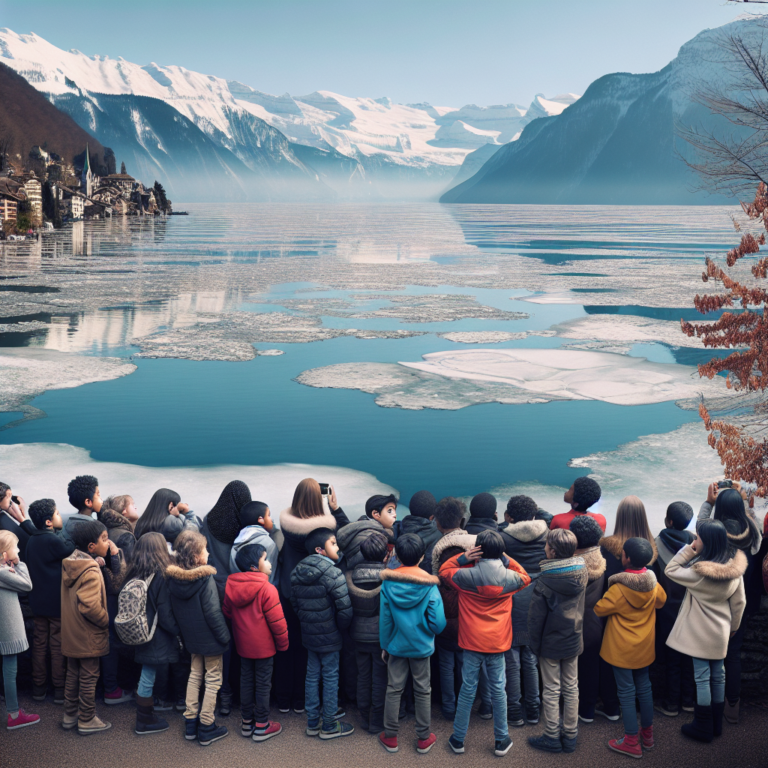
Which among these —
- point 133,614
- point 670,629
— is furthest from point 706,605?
point 133,614

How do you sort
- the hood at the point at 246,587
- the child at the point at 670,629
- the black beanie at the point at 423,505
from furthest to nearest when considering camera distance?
the black beanie at the point at 423,505
the child at the point at 670,629
the hood at the point at 246,587

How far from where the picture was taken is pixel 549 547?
5.34 meters

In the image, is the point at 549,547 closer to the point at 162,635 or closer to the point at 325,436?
the point at 162,635

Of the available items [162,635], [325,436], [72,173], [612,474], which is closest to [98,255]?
[325,436]

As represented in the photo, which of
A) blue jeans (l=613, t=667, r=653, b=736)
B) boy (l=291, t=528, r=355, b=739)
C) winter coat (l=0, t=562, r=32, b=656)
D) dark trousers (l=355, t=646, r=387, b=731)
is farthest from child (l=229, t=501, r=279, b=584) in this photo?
blue jeans (l=613, t=667, r=653, b=736)

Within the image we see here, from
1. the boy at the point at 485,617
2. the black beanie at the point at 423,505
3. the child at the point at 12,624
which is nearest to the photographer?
the boy at the point at 485,617

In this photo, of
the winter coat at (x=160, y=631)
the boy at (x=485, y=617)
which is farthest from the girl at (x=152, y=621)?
the boy at (x=485, y=617)

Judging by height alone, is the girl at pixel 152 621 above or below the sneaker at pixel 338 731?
above

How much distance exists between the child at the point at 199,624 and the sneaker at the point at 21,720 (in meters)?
1.09

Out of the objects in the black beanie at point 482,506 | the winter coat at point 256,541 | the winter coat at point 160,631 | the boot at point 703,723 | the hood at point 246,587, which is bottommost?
the boot at point 703,723

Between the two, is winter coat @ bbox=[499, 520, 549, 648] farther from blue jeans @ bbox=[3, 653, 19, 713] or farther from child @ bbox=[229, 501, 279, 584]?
blue jeans @ bbox=[3, 653, 19, 713]

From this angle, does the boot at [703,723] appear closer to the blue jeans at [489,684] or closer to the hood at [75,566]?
the blue jeans at [489,684]

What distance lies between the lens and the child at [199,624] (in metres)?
5.32

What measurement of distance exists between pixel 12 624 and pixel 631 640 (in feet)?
14.3
